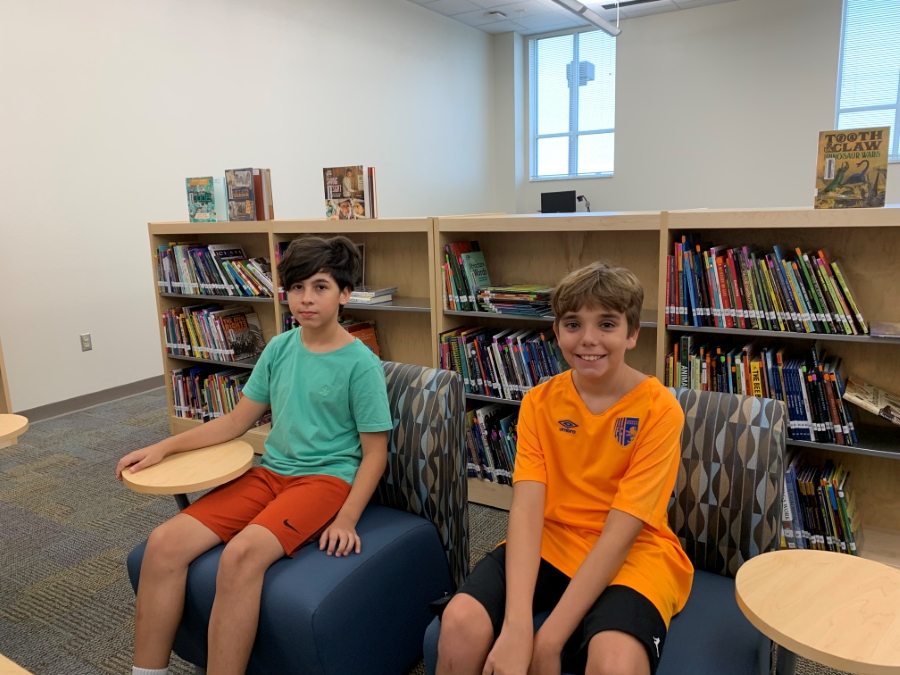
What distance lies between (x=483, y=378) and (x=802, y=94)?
6.20 m

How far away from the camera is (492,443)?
2756 millimetres

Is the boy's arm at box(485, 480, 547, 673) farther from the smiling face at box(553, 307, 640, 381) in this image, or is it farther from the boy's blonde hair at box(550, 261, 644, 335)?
the boy's blonde hair at box(550, 261, 644, 335)

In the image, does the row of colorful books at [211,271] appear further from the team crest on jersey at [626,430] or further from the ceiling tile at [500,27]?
the ceiling tile at [500,27]

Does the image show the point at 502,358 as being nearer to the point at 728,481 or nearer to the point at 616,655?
the point at 728,481

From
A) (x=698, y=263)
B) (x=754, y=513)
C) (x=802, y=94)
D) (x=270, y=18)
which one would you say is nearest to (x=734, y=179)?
(x=802, y=94)

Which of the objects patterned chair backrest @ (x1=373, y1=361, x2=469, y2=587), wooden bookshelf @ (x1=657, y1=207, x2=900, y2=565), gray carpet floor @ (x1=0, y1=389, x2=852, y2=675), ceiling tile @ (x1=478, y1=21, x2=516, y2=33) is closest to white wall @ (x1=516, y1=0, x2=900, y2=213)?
ceiling tile @ (x1=478, y1=21, x2=516, y2=33)

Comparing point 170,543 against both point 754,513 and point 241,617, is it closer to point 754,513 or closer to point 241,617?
point 241,617

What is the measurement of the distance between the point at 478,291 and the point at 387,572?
1403mm

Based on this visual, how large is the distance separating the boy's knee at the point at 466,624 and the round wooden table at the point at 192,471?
0.67 m

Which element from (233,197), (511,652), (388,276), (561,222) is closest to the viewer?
(511,652)

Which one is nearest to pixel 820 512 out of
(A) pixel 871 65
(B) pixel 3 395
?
(B) pixel 3 395

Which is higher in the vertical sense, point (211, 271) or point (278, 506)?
point (211, 271)

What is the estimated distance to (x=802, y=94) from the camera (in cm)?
704

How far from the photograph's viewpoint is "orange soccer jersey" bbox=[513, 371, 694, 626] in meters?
1.31
